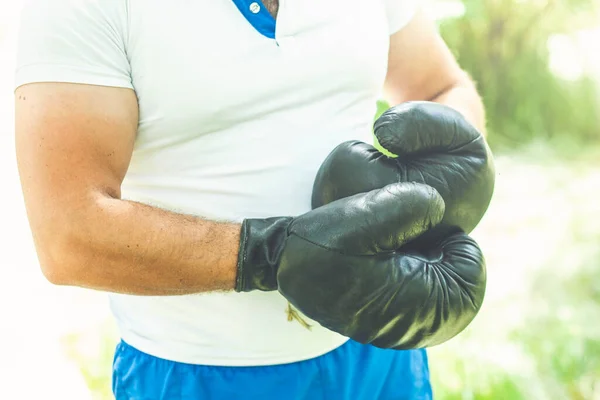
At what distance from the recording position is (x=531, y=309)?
256 cm

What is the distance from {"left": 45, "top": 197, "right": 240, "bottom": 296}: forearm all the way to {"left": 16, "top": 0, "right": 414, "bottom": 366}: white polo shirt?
4.0 inches

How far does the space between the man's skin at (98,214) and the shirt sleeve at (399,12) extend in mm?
589

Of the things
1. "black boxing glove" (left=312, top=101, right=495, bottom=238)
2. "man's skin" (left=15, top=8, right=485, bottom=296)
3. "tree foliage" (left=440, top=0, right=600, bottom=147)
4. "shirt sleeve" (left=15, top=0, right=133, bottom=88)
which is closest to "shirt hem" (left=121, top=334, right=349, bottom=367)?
"man's skin" (left=15, top=8, right=485, bottom=296)

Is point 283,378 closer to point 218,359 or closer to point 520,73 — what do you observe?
point 218,359

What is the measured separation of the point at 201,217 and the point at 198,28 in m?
0.27

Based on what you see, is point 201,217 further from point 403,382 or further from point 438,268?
point 403,382

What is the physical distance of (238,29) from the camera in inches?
36.3

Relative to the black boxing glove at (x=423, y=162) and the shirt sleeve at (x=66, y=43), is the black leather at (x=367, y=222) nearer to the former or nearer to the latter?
the black boxing glove at (x=423, y=162)

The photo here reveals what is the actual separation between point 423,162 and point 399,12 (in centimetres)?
Result: 46

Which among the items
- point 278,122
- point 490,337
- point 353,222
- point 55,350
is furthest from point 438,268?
point 55,350

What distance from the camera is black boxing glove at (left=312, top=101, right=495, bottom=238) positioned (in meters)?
0.86

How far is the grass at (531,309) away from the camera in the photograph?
85.8 inches

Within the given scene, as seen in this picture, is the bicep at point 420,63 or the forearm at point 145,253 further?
the bicep at point 420,63

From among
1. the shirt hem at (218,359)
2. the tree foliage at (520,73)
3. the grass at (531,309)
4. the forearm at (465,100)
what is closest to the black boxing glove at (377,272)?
the shirt hem at (218,359)
